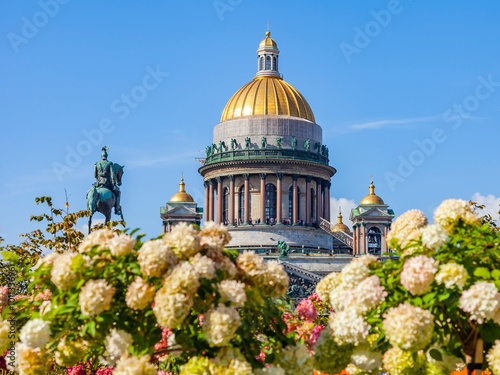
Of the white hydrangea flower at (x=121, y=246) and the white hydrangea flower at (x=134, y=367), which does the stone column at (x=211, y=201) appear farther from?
the white hydrangea flower at (x=134, y=367)

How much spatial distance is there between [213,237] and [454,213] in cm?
406

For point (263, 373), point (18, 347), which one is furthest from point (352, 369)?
point (18, 347)

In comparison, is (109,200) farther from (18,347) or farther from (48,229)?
(18,347)

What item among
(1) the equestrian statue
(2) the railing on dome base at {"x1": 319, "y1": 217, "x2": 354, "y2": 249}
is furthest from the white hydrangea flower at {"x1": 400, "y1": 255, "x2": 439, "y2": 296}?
(2) the railing on dome base at {"x1": 319, "y1": 217, "x2": 354, "y2": 249}

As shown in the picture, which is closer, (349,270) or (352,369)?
(349,270)

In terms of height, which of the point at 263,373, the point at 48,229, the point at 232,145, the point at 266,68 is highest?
→ the point at 266,68

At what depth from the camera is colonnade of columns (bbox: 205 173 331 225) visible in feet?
337

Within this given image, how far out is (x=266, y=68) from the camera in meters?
108

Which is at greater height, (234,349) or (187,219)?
(187,219)

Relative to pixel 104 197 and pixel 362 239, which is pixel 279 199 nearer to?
pixel 362 239

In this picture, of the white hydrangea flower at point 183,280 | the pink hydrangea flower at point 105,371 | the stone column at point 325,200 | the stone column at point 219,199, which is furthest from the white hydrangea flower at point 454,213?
the stone column at point 325,200

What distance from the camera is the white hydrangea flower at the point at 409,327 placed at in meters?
14.9

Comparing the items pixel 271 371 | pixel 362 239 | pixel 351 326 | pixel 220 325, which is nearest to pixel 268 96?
pixel 362 239

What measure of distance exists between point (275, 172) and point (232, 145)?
5326 millimetres
